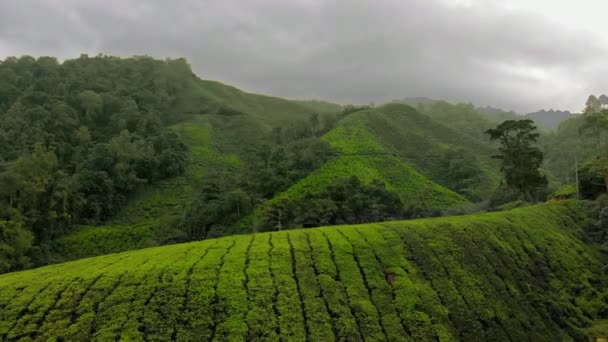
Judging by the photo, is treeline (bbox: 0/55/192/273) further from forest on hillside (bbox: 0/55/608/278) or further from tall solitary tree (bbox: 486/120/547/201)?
tall solitary tree (bbox: 486/120/547/201)

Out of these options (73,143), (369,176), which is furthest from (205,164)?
(369,176)

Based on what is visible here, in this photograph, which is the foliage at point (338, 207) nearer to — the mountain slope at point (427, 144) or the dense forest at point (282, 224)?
the dense forest at point (282, 224)

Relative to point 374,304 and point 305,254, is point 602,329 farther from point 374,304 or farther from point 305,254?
point 305,254

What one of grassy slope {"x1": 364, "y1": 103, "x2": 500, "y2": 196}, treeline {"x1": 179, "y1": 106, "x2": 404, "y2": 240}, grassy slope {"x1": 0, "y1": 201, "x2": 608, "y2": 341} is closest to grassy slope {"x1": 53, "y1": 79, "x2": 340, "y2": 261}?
treeline {"x1": 179, "y1": 106, "x2": 404, "y2": 240}

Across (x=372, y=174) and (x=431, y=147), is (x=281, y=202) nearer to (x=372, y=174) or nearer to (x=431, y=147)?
(x=372, y=174)

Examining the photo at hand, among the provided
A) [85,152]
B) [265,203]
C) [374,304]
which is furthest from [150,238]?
[374,304]

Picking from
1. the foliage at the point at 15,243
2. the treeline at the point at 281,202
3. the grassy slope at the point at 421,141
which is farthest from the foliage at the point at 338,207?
the grassy slope at the point at 421,141
